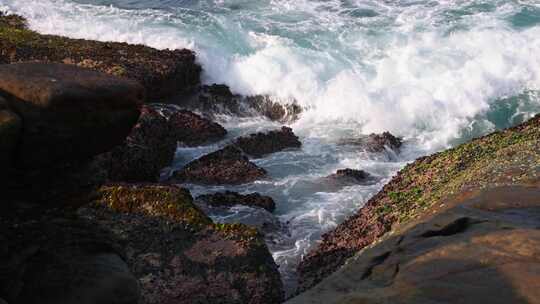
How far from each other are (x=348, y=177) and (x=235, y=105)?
7622mm

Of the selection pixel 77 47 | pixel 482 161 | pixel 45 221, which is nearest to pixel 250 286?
pixel 45 221

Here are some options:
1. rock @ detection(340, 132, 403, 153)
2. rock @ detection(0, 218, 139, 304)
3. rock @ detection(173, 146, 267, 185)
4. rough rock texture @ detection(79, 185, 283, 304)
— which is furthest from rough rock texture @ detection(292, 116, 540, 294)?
rock @ detection(0, 218, 139, 304)

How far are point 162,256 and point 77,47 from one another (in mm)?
15255

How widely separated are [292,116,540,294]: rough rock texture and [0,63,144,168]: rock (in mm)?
5540

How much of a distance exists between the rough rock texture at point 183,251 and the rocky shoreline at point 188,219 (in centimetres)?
3

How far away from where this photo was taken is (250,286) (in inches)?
503

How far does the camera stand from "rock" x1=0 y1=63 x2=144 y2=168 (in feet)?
28.2

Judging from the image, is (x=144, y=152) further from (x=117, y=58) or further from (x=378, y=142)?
(x=378, y=142)

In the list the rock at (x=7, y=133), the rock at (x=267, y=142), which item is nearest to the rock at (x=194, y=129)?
the rock at (x=267, y=142)

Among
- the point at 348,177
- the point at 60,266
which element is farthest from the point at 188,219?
the point at 348,177

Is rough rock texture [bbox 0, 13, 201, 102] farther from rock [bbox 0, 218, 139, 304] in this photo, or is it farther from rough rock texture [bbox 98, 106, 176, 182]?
rock [bbox 0, 218, 139, 304]

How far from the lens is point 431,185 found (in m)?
16.7

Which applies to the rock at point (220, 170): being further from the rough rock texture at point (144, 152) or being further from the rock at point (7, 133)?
the rock at point (7, 133)

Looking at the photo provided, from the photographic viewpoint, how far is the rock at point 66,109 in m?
8.60
